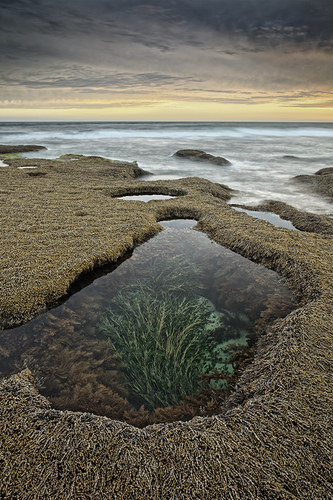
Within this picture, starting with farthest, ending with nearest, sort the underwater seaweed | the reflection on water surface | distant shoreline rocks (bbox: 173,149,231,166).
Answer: distant shoreline rocks (bbox: 173,149,231,166) < the underwater seaweed < the reflection on water surface

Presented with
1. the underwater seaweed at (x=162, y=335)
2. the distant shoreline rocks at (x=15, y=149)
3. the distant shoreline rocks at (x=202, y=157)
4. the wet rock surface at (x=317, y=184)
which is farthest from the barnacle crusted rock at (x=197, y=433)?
the distant shoreline rocks at (x=15, y=149)

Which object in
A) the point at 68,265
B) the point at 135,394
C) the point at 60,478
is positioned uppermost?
the point at 68,265

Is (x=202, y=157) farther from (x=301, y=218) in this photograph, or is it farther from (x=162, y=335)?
(x=162, y=335)

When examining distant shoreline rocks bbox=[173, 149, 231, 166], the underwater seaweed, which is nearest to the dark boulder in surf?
distant shoreline rocks bbox=[173, 149, 231, 166]

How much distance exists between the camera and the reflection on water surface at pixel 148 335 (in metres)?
3.71

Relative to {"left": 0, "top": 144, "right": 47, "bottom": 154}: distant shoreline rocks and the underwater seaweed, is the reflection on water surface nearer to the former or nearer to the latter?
the underwater seaweed

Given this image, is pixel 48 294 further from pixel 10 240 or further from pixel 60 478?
pixel 60 478

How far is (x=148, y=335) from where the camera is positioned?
15.6ft

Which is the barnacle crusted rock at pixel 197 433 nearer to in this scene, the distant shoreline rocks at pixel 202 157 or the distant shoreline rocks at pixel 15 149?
the distant shoreline rocks at pixel 202 157

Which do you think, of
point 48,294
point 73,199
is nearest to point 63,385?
point 48,294

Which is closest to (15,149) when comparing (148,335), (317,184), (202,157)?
(202,157)

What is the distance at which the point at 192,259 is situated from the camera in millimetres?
7297

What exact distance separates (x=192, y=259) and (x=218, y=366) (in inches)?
138

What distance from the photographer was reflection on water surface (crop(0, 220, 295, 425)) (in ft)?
12.2
